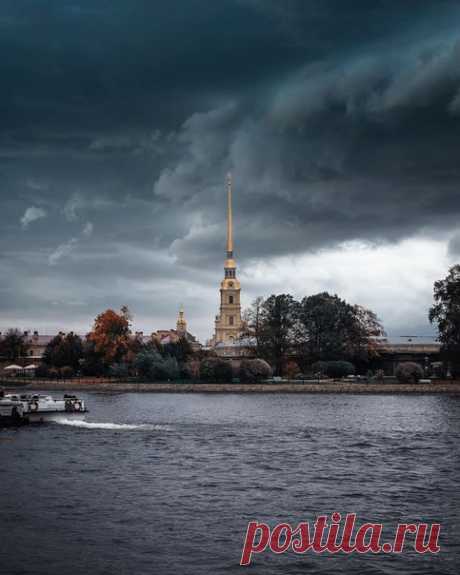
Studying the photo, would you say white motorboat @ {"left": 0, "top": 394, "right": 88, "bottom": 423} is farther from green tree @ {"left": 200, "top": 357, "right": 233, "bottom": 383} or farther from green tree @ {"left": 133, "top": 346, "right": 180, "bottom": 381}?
green tree @ {"left": 133, "top": 346, "right": 180, "bottom": 381}

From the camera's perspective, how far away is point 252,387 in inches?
4619

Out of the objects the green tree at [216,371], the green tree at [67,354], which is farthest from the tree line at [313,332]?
the green tree at [67,354]

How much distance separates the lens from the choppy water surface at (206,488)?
22.5 m

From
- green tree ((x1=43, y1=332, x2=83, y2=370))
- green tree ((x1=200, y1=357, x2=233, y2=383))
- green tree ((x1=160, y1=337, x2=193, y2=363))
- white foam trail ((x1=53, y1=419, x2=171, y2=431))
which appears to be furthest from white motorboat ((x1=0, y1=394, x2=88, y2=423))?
green tree ((x1=43, y1=332, x2=83, y2=370))

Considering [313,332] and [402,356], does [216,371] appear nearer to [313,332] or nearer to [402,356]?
[313,332]

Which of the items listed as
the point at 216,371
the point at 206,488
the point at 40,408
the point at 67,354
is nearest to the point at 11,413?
the point at 40,408

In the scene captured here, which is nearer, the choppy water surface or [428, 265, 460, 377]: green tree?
the choppy water surface

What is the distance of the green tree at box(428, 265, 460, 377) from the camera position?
10688 cm

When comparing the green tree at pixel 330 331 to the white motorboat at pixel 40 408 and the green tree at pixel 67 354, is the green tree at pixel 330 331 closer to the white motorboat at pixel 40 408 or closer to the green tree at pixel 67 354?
the green tree at pixel 67 354

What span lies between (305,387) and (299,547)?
9116 cm

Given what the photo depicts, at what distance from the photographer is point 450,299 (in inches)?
4343

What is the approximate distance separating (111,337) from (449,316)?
6189cm

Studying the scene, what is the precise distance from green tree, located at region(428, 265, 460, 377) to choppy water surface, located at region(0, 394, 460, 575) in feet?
136

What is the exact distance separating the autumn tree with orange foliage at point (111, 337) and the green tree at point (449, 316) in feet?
185
